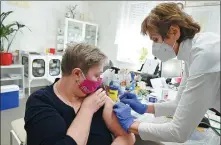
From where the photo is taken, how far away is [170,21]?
0.93 meters

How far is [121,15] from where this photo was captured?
4164 millimetres

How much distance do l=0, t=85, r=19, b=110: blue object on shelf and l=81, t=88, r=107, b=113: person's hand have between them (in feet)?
7.71

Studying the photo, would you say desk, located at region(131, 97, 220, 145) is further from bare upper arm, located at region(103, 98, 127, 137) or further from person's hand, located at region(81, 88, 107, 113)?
person's hand, located at region(81, 88, 107, 113)

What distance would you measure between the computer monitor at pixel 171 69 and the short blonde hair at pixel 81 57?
190cm

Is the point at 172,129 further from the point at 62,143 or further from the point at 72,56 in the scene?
the point at 72,56

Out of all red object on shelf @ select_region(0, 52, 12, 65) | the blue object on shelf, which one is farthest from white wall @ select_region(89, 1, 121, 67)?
the blue object on shelf

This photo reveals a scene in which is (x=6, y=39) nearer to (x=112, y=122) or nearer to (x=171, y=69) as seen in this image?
(x=171, y=69)

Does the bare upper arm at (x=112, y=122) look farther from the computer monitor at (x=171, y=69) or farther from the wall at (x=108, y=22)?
the wall at (x=108, y=22)

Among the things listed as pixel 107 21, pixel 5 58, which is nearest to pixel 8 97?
pixel 5 58

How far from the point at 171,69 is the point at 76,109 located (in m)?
2.06

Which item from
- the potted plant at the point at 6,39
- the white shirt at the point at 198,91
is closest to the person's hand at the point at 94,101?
the white shirt at the point at 198,91

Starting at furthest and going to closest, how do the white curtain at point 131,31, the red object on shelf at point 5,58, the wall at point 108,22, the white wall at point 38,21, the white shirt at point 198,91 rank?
the wall at point 108,22 < the white curtain at point 131,31 < the white wall at point 38,21 < the red object on shelf at point 5,58 < the white shirt at point 198,91

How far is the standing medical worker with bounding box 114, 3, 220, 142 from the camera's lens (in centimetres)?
79

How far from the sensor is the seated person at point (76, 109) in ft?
2.74
